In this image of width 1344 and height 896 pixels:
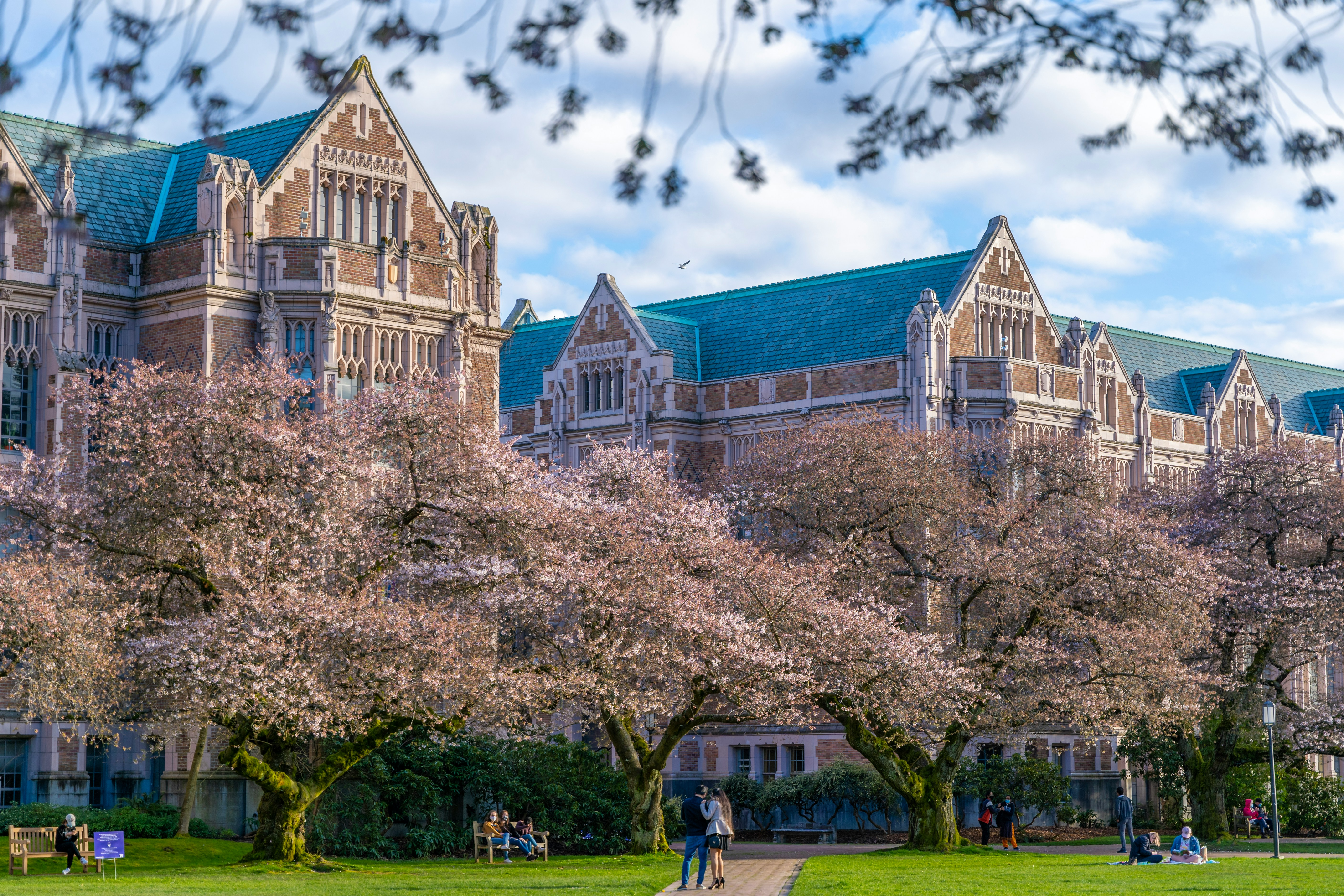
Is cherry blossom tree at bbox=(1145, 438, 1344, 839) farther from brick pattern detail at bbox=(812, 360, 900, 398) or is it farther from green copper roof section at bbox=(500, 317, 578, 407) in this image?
green copper roof section at bbox=(500, 317, 578, 407)

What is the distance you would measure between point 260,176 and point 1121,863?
26809 mm

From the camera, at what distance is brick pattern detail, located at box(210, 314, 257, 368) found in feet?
145

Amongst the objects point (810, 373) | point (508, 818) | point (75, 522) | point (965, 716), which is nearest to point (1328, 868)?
point (965, 716)

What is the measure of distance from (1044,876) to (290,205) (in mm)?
25924

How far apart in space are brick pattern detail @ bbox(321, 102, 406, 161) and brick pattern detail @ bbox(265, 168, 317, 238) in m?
1.22

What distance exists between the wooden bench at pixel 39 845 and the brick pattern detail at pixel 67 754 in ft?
25.0

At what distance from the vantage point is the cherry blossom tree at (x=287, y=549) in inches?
1196

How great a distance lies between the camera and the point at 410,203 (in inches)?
1912

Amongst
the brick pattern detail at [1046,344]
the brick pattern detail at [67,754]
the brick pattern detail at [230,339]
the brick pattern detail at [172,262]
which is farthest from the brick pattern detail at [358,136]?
the brick pattern detail at [1046,344]

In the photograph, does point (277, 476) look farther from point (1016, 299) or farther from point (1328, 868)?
point (1016, 299)

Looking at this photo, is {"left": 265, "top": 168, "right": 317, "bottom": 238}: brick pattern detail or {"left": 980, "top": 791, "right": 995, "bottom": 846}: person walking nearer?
{"left": 980, "top": 791, "right": 995, "bottom": 846}: person walking

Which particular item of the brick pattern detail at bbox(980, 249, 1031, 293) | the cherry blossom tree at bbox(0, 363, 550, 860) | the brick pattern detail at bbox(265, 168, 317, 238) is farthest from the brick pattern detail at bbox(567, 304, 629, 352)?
the cherry blossom tree at bbox(0, 363, 550, 860)

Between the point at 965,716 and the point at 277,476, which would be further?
the point at 965,716

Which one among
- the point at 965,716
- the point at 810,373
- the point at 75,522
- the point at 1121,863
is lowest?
the point at 1121,863
